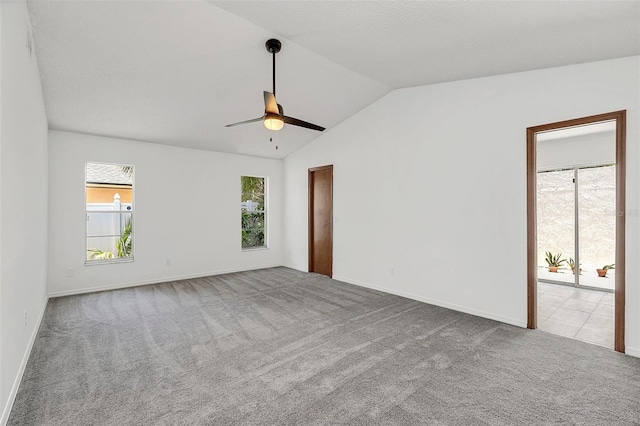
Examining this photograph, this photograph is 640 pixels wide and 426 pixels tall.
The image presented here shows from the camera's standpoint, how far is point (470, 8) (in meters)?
2.31

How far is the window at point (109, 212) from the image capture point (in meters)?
5.06

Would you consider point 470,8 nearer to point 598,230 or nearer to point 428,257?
point 428,257

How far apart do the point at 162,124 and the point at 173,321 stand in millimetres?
3001

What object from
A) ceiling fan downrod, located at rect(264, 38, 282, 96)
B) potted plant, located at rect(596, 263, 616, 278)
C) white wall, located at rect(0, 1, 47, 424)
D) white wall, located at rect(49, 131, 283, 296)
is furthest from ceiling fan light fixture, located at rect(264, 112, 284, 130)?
potted plant, located at rect(596, 263, 616, 278)

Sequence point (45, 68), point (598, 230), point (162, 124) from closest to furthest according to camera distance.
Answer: point (45, 68)
point (162, 124)
point (598, 230)

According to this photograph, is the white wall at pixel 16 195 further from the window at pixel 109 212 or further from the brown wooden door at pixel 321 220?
the brown wooden door at pixel 321 220

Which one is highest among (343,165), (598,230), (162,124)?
(162,124)

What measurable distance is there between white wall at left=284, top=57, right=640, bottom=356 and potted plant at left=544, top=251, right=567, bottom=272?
10.1ft

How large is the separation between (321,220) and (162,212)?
3008 mm

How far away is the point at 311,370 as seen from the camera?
8.02ft

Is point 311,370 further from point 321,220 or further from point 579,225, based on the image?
point 579,225

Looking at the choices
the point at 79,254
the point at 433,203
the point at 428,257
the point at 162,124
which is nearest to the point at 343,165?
the point at 433,203

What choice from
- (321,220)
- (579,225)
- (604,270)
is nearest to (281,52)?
(321,220)

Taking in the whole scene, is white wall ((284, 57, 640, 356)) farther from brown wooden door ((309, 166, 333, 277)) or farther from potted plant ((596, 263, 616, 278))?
potted plant ((596, 263, 616, 278))
